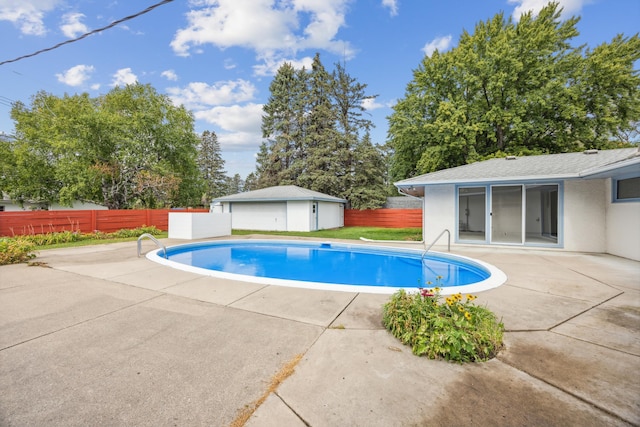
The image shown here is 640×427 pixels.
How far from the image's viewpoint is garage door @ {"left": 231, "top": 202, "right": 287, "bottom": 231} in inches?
682

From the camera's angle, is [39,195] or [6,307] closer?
[6,307]

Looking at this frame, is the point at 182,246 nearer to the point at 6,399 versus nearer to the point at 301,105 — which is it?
the point at 6,399

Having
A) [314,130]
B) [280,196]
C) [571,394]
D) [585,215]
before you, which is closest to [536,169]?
[585,215]

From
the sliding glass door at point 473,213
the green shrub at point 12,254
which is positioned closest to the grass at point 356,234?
the sliding glass door at point 473,213

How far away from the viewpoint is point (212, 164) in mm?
40812

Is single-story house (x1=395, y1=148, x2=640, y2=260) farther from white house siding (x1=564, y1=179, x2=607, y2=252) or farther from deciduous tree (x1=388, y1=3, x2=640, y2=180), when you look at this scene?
deciduous tree (x1=388, y1=3, x2=640, y2=180)

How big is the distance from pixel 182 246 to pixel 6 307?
268 inches

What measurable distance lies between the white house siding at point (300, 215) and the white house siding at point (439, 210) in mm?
7719

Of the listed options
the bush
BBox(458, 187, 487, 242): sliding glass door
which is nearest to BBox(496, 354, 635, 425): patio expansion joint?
the bush

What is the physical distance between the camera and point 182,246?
10.4 m

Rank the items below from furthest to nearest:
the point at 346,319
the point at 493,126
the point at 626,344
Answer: the point at 493,126 < the point at 346,319 < the point at 626,344

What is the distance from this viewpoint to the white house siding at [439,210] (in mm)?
9844

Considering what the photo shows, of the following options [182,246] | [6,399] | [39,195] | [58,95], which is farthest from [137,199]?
[6,399]

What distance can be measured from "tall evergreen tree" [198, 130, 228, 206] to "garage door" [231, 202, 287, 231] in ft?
78.1
